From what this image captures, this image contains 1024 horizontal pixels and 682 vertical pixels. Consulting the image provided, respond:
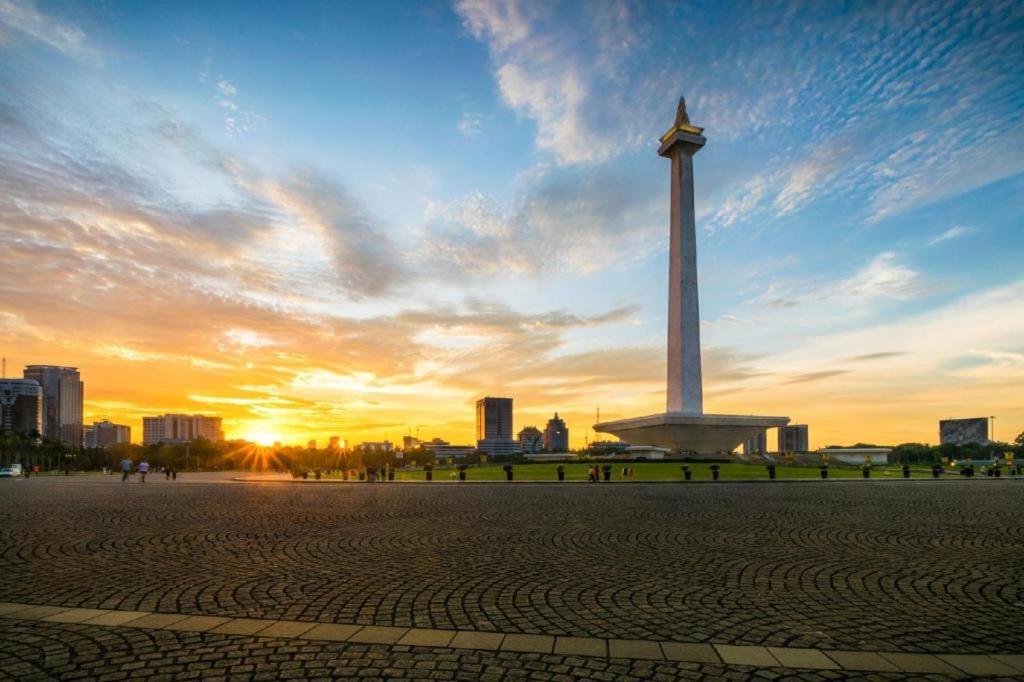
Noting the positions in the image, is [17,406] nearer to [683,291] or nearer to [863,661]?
[683,291]

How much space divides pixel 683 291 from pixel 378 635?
61734mm

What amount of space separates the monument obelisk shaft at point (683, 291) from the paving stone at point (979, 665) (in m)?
60.2

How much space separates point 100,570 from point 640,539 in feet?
31.9

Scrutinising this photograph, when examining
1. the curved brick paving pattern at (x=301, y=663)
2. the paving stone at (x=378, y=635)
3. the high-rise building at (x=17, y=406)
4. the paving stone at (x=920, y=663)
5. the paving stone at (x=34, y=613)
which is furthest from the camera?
the high-rise building at (x=17, y=406)

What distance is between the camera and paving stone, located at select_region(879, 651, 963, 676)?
18.4ft

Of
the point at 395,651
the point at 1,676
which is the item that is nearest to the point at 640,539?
the point at 395,651

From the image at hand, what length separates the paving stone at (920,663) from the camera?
5612 mm

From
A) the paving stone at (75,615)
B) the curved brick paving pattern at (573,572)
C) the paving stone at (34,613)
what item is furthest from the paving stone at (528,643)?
the paving stone at (34,613)

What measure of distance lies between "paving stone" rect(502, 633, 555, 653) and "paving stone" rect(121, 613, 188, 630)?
3.79 meters

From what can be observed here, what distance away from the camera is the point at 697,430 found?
214 feet

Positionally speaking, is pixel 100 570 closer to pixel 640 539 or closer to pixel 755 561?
pixel 640 539

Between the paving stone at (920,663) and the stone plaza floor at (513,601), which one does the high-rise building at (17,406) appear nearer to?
the stone plaza floor at (513,601)

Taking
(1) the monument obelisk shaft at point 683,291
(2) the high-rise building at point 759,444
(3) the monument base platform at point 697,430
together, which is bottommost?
(2) the high-rise building at point 759,444

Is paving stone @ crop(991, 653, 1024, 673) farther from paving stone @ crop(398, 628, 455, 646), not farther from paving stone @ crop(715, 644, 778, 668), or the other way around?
paving stone @ crop(398, 628, 455, 646)
